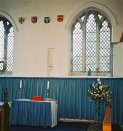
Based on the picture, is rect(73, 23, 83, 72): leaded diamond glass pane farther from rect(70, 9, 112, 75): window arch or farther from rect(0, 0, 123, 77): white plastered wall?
rect(0, 0, 123, 77): white plastered wall

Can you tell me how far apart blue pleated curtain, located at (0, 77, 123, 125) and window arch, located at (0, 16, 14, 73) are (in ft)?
2.08

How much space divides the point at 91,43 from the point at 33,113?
128 inches

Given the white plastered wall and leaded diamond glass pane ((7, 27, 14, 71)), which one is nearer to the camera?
the white plastered wall

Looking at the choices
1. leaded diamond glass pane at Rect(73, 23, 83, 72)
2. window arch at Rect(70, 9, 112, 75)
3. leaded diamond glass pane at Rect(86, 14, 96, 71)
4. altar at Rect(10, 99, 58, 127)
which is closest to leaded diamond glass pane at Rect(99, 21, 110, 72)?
window arch at Rect(70, 9, 112, 75)

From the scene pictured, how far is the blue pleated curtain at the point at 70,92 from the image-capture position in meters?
8.41

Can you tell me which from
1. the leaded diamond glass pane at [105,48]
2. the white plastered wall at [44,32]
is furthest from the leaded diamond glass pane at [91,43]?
the white plastered wall at [44,32]

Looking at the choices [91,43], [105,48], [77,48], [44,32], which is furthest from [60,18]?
[105,48]

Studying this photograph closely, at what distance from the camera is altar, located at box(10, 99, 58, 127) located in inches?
295

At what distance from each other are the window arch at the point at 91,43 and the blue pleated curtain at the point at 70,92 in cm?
67

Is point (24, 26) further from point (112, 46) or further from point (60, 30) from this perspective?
point (112, 46)

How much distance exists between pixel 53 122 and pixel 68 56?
2.49m

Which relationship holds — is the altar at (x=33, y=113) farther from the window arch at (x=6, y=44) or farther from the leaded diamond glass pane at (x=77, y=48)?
the window arch at (x=6, y=44)

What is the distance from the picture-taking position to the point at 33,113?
24.9 feet

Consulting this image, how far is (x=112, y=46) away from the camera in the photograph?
895cm
